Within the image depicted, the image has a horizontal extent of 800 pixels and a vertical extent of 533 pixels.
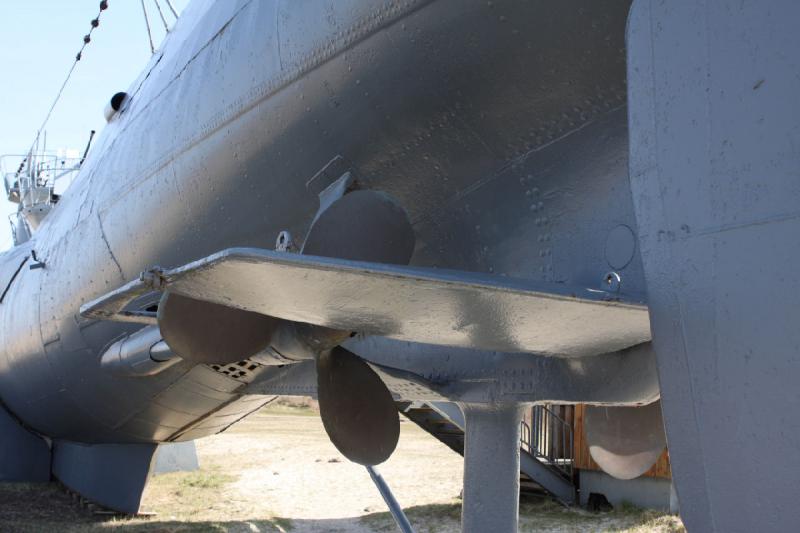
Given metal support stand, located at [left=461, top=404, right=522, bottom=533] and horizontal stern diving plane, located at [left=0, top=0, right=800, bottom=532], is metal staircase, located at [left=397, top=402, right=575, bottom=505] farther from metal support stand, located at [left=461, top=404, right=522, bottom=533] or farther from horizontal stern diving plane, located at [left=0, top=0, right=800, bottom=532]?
metal support stand, located at [left=461, top=404, right=522, bottom=533]

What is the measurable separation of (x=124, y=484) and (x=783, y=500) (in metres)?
9.98

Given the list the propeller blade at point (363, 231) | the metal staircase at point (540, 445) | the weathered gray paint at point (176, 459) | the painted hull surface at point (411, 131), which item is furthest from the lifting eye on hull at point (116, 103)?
the weathered gray paint at point (176, 459)

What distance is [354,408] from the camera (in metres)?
4.46

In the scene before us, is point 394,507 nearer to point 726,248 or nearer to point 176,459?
point 726,248

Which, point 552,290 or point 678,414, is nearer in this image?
point 678,414

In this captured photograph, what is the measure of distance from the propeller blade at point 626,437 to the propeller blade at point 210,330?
8.25ft

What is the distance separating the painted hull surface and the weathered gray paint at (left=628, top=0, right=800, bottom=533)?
1031mm

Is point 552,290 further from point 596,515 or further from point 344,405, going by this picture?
point 596,515

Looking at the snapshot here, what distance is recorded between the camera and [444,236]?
443 cm

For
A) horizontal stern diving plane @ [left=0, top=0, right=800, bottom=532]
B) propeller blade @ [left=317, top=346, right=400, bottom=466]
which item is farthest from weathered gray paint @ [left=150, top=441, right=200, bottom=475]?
propeller blade @ [left=317, top=346, right=400, bottom=466]

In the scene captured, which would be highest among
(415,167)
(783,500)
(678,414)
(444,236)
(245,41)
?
(245,41)

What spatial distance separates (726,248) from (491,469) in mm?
3021

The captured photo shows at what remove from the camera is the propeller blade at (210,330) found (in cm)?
386

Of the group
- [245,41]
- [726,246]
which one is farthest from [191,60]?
[726,246]
